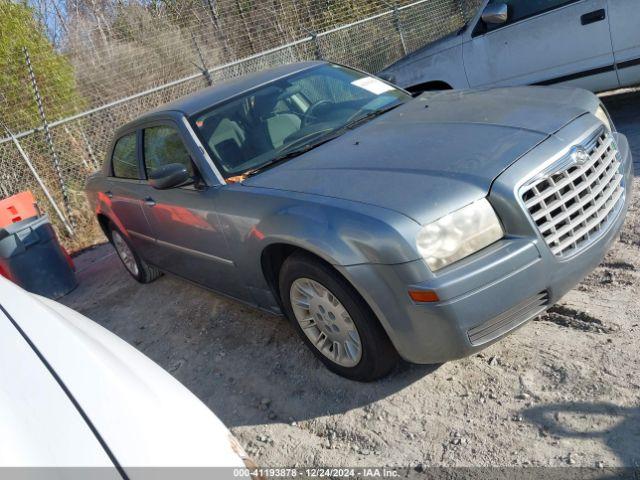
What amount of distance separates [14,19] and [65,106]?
5.51ft

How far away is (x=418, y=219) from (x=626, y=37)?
4.36m

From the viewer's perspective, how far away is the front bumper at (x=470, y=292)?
8.21 ft

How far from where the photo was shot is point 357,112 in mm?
4020

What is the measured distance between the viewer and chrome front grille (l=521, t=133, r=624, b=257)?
2.68 metres

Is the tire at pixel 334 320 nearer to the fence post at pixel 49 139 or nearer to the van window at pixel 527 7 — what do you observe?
the van window at pixel 527 7

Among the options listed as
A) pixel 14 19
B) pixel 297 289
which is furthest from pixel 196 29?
pixel 297 289

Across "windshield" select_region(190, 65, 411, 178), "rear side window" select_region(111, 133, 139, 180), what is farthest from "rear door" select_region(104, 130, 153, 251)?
"windshield" select_region(190, 65, 411, 178)

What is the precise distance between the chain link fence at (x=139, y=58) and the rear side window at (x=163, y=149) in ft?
13.8

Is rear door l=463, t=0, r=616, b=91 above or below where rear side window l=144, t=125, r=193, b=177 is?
below

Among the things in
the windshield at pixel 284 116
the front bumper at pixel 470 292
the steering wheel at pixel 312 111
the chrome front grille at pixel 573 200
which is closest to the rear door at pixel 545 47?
the windshield at pixel 284 116

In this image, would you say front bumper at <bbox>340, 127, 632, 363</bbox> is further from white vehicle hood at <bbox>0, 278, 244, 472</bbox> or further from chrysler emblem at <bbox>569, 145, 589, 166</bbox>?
white vehicle hood at <bbox>0, 278, 244, 472</bbox>

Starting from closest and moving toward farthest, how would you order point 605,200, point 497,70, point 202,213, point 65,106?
point 605,200 < point 202,213 < point 497,70 < point 65,106

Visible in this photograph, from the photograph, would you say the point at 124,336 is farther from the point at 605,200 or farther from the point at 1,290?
the point at 605,200

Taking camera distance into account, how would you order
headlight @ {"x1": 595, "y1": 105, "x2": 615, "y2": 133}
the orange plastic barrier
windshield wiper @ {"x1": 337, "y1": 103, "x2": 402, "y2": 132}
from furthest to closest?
1. the orange plastic barrier
2. windshield wiper @ {"x1": 337, "y1": 103, "x2": 402, "y2": 132}
3. headlight @ {"x1": 595, "y1": 105, "x2": 615, "y2": 133}
